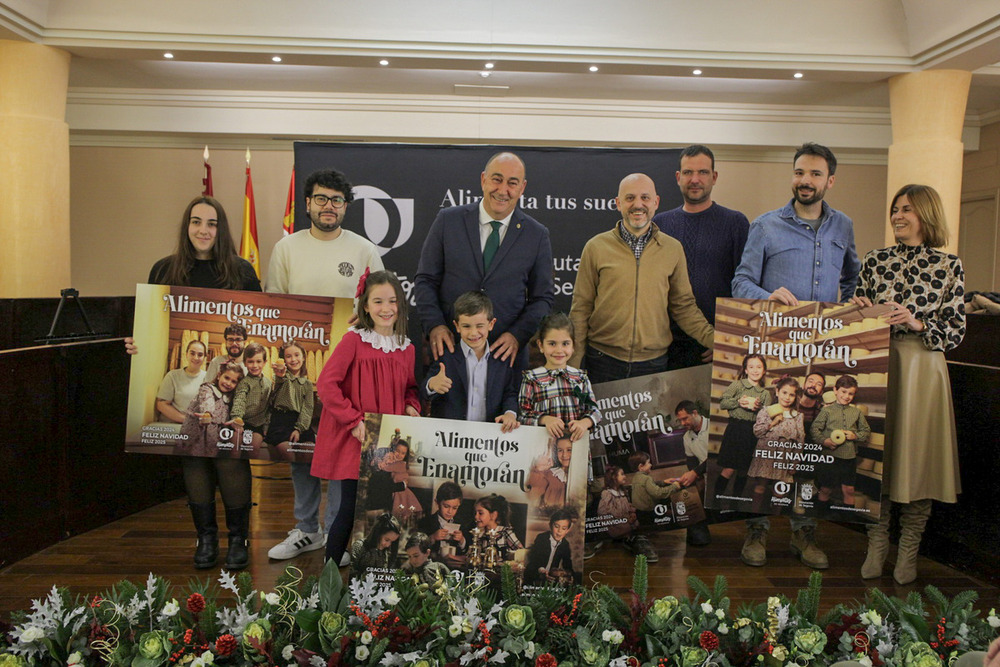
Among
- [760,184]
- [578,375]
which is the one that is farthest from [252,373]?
[760,184]

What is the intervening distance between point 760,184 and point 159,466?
7.23 m

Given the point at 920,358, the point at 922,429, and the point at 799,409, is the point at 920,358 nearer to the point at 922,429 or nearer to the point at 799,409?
the point at 922,429

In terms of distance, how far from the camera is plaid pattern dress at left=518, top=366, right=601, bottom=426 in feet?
9.99

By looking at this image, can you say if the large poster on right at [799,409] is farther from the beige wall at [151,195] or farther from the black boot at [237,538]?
the beige wall at [151,195]

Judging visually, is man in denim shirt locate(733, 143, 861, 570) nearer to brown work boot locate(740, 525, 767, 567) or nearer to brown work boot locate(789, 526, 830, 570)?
brown work boot locate(789, 526, 830, 570)

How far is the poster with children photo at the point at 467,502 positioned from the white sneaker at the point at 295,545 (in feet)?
3.25

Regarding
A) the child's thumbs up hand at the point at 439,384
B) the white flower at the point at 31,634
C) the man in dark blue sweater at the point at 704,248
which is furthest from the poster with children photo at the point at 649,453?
the white flower at the point at 31,634

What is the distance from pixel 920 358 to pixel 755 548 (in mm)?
1202

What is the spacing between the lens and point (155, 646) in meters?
1.96

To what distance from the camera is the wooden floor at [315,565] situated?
322cm

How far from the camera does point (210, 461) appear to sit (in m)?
3.41

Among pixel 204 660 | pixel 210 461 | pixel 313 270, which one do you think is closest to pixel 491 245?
pixel 313 270

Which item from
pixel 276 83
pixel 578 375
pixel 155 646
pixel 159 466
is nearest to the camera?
pixel 155 646

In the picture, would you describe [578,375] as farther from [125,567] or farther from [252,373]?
[125,567]
